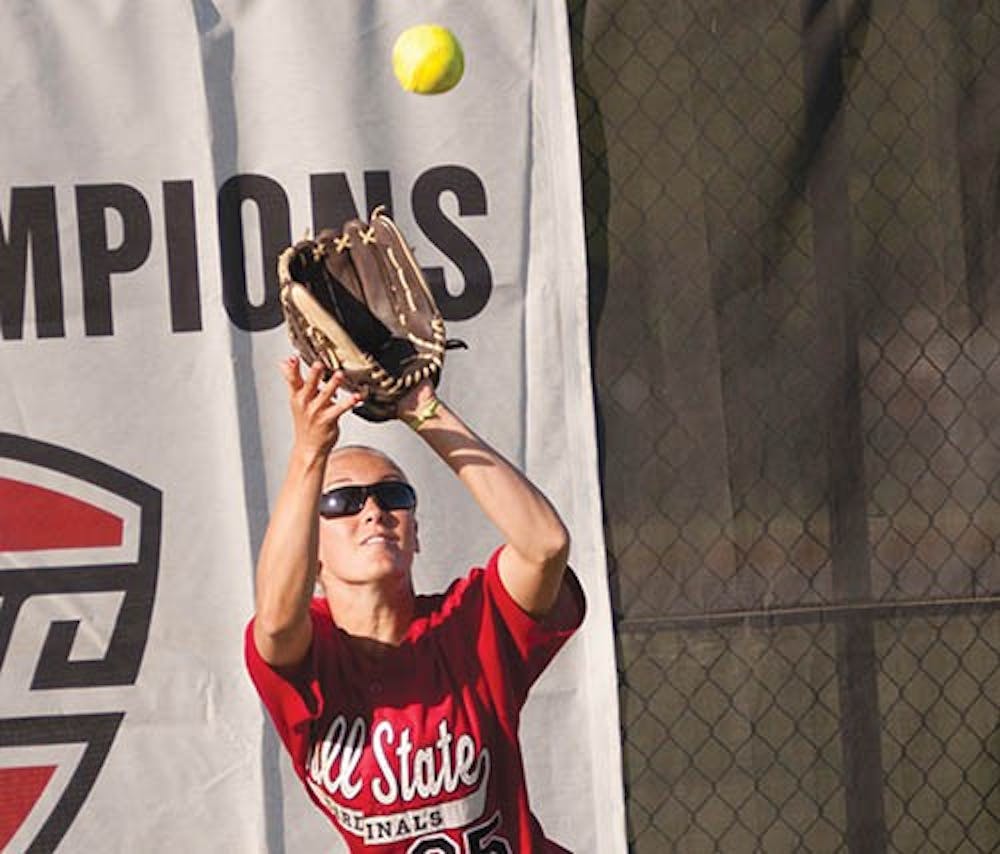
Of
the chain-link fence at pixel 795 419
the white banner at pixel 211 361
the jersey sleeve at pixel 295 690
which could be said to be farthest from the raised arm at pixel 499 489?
the chain-link fence at pixel 795 419

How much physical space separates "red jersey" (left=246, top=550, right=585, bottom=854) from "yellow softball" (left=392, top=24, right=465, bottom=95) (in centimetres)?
105

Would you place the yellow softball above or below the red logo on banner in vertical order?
above

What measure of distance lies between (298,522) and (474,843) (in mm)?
745

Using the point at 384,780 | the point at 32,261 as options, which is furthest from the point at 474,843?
the point at 32,261

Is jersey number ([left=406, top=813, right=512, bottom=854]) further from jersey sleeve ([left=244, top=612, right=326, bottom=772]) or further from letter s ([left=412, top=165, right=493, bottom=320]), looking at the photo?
letter s ([left=412, top=165, right=493, bottom=320])

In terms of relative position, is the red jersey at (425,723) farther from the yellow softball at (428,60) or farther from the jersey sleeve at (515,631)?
the yellow softball at (428,60)

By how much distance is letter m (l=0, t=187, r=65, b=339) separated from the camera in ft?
14.9

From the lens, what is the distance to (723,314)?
4.80 meters

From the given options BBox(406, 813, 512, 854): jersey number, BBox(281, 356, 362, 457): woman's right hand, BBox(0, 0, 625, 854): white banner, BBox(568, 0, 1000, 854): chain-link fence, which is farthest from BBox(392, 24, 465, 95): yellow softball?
BBox(406, 813, 512, 854): jersey number

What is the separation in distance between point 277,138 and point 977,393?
1.77m

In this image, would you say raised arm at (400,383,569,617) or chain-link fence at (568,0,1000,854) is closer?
raised arm at (400,383,569,617)

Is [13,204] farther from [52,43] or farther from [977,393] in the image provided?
[977,393]

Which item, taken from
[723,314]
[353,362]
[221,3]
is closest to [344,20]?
[221,3]

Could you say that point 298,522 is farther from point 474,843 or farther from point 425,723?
point 474,843
